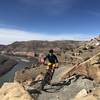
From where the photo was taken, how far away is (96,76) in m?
23.2

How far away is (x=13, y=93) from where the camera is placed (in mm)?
17781

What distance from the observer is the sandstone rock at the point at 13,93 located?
17453 millimetres

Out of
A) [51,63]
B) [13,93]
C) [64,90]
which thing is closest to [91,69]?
[64,90]

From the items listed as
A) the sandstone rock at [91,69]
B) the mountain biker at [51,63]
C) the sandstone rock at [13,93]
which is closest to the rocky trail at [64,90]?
the mountain biker at [51,63]

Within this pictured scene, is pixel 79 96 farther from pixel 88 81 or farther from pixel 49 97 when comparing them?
pixel 88 81

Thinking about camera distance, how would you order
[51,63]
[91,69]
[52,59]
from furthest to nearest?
1. [91,69]
2. [51,63]
3. [52,59]

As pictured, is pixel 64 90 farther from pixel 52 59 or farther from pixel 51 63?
pixel 52 59

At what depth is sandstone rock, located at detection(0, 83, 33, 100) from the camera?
17.5m

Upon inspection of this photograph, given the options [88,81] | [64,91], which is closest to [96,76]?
[88,81]

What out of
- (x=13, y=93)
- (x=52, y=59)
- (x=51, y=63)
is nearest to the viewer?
(x=13, y=93)

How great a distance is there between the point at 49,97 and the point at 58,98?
31.7 inches

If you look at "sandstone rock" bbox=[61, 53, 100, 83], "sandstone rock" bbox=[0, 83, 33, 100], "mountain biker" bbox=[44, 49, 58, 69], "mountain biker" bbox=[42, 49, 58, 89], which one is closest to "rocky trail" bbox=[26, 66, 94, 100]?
"mountain biker" bbox=[42, 49, 58, 89]

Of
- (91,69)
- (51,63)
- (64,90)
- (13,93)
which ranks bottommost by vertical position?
(64,90)

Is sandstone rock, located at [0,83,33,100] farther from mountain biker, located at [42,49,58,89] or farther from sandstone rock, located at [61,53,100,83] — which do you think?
sandstone rock, located at [61,53,100,83]
